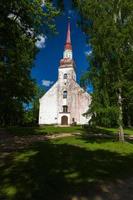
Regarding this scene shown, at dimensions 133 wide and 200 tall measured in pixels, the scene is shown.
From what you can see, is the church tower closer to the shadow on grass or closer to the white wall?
the white wall

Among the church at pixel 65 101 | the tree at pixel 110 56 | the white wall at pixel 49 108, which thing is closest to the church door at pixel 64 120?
the church at pixel 65 101

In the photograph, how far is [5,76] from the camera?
912 inches

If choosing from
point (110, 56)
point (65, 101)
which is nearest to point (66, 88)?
point (65, 101)

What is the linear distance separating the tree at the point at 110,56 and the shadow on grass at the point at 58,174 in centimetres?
665

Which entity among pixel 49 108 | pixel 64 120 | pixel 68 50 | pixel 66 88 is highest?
pixel 68 50

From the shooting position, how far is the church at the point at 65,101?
54375 millimetres

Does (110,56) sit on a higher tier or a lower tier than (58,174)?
higher

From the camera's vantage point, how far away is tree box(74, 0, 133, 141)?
1884 centimetres

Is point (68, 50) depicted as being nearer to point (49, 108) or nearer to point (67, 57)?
point (67, 57)

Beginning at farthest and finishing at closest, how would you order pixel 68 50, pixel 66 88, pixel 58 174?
pixel 68 50, pixel 66 88, pixel 58 174

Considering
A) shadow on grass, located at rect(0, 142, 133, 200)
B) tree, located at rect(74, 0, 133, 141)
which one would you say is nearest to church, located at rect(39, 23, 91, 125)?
tree, located at rect(74, 0, 133, 141)

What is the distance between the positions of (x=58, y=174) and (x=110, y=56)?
12.4m

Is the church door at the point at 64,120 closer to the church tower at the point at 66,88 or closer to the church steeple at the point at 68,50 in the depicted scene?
the church tower at the point at 66,88

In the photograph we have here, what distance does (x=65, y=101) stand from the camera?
184 ft
